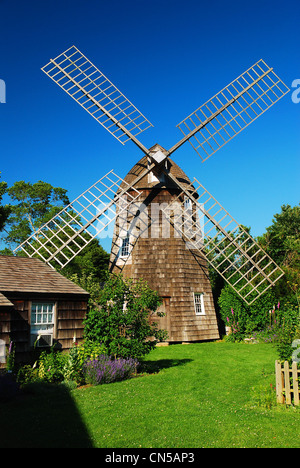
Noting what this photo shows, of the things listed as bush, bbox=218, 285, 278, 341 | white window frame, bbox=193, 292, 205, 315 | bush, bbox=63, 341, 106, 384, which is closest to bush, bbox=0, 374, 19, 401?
bush, bbox=63, 341, 106, 384

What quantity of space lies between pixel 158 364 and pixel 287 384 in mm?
6154

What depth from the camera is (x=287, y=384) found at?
774 centimetres

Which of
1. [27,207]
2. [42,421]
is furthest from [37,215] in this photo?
[42,421]

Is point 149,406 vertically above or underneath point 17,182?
underneath

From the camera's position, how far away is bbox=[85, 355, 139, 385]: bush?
10.1m

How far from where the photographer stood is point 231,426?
257 inches

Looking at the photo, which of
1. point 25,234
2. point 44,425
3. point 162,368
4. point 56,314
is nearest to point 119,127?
point 56,314

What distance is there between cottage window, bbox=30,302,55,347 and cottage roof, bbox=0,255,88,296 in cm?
59

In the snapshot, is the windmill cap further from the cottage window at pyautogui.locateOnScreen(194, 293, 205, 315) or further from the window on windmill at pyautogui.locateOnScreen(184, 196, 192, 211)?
the cottage window at pyautogui.locateOnScreen(194, 293, 205, 315)

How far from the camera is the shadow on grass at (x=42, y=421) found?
587 centimetres
